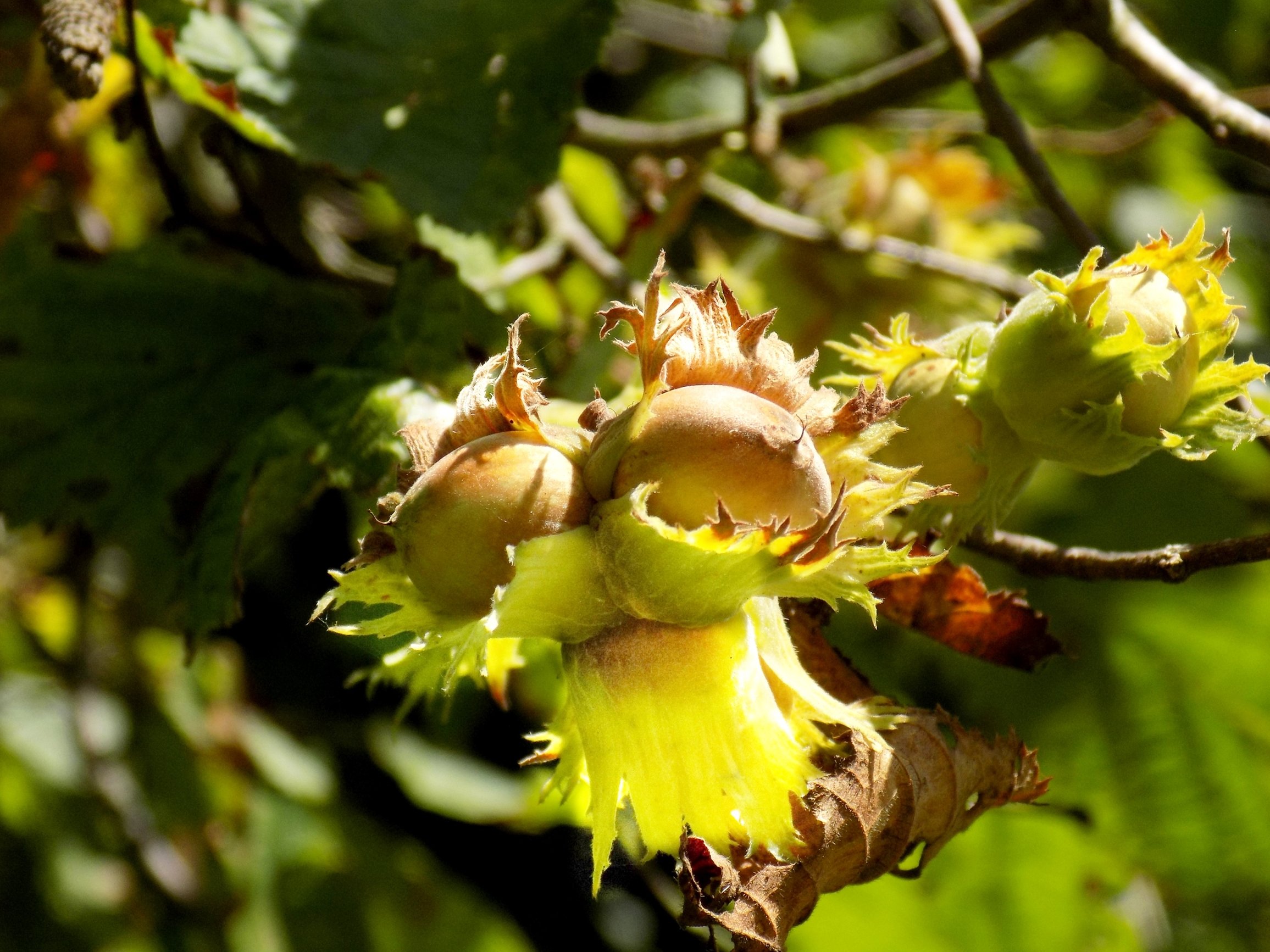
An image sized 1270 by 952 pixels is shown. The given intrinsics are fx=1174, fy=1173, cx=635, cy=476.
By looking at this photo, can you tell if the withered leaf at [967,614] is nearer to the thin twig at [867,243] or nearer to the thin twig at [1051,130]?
the thin twig at [867,243]

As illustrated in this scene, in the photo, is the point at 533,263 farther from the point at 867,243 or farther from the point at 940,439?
the point at 940,439

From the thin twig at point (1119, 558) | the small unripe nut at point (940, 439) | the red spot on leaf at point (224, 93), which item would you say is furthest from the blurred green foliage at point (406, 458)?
the small unripe nut at point (940, 439)

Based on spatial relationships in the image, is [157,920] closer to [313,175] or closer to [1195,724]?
[313,175]

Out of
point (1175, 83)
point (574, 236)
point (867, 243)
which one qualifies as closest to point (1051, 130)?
point (867, 243)

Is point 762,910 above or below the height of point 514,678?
above

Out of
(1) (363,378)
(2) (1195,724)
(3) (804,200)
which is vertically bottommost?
(2) (1195,724)

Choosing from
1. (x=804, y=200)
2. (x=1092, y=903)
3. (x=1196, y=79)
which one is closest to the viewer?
(x=1196, y=79)

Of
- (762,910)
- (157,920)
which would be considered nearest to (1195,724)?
(762,910)
